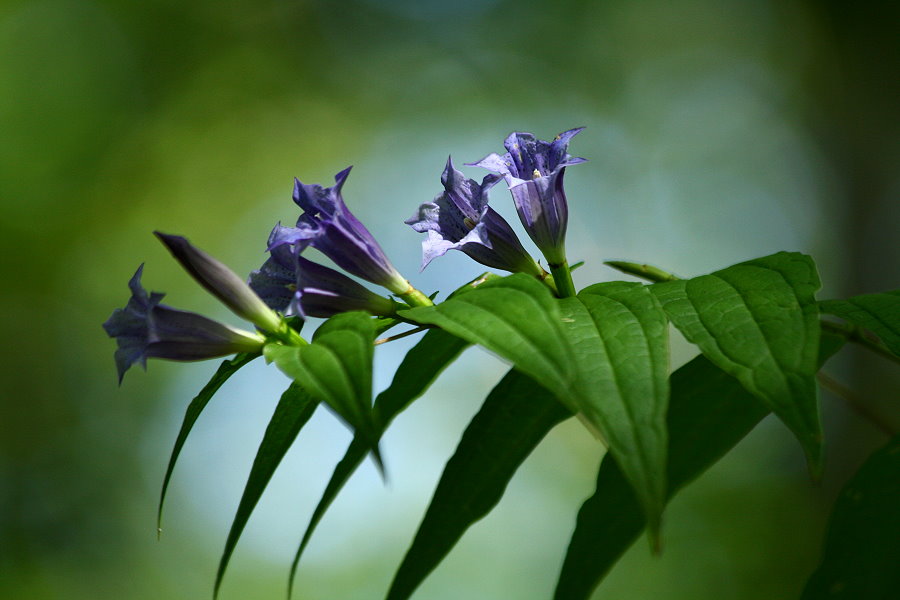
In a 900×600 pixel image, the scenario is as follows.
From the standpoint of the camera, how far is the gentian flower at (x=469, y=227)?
2.29 ft

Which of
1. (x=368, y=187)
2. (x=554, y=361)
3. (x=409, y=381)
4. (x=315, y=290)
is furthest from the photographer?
(x=368, y=187)

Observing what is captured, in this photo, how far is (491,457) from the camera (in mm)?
539

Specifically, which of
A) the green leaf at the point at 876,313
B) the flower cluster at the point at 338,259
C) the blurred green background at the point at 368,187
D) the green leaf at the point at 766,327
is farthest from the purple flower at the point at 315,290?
the blurred green background at the point at 368,187

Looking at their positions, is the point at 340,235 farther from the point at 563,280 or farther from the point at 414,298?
the point at 563,280

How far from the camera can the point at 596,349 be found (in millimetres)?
473

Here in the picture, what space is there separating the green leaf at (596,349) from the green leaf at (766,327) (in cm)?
3

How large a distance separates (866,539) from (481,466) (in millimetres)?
239

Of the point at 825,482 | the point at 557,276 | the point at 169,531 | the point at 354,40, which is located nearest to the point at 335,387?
the point at 557,276

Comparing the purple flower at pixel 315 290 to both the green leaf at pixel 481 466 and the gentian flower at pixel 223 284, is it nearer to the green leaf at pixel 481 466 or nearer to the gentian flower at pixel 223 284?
the gentian flower at pixel 223 284

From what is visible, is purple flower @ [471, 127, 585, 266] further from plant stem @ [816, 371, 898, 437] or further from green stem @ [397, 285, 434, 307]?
plant stem @ [816, 371, 898, 437]

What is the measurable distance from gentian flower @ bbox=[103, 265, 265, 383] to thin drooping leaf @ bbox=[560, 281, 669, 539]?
0.26 meters

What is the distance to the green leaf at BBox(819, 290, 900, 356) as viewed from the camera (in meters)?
0.54

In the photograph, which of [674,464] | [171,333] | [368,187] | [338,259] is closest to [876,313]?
[674,464]

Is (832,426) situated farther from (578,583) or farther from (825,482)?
(578,583)
